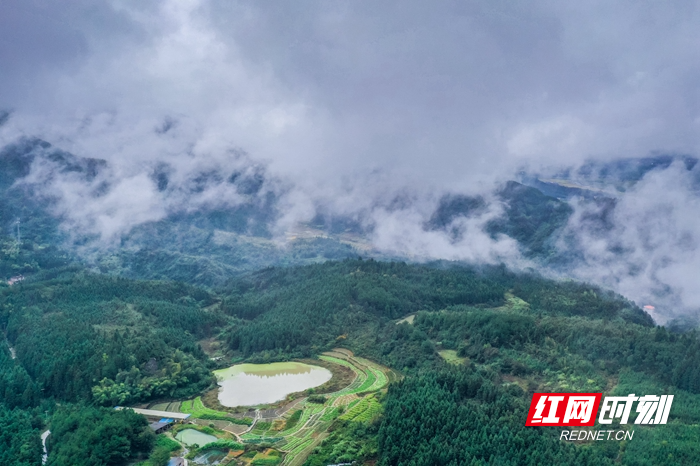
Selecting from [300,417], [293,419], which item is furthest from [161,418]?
[300,417]

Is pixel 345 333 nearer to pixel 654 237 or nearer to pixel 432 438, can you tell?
pixel 432 438

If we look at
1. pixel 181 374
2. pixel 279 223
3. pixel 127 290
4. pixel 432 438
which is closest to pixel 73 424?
pixel 181 374

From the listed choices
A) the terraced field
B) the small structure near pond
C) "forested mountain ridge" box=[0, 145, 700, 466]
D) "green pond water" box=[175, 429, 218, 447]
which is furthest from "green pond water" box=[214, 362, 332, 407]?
"green pond water" box=[175, 429, 218, 447]

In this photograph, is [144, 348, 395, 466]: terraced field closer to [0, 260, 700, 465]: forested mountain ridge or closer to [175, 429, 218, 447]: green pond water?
[175, 429, 218, 447]: green pond water

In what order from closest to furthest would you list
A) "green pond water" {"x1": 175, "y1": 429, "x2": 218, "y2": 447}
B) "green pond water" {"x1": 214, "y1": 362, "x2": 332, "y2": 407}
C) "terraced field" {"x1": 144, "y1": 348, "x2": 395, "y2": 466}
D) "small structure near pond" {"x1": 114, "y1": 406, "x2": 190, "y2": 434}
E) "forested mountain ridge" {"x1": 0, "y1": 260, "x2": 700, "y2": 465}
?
"forested mountain ridge" {"x1": 0, "y1": 260, "x2": 700, "y2": 465}, "terraced field" {"x1": 144, "y1": 348, "x2": 395, "y2": 466}, "green pond water" {"x1": 175, "y1": 429, "x2": 218, "y2": 447}, "small structure near pond" {"x1": 114, "y1": 406, "x2": 190, "y2": 434}, "green pond water" {"x1": 214, "y1": 362, "x2": 332, "y2": 407}

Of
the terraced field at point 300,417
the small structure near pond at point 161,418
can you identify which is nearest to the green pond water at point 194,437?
the small structure near pond at point 161,418

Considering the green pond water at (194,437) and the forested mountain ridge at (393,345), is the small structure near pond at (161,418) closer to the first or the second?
the green pond water at (194,437)

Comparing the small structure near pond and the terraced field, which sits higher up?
the terraced field
